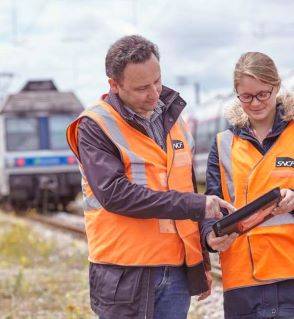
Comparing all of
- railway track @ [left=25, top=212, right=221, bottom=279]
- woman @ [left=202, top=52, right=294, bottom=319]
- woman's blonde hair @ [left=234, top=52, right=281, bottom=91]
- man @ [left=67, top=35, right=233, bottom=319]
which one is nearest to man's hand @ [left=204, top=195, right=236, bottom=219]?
man @ [left=67, top=35, right=233, bottom=319]

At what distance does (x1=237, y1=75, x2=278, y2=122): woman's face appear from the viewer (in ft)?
10.5

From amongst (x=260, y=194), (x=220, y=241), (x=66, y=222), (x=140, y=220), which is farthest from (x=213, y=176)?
(x=66, y=222)

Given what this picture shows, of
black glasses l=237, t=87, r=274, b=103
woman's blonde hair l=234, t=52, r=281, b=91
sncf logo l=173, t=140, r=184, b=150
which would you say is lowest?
sncf logo l=173, t=140, r=184, b=150

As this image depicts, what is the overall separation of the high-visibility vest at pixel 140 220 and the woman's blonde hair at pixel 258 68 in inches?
15.4

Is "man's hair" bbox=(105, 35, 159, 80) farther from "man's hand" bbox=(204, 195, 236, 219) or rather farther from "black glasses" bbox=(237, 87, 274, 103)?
"man's hand" bbox=(204, 195, 236, 219)

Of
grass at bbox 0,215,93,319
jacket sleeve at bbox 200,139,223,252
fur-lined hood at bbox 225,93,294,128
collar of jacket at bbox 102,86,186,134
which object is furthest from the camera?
grass at bbox 0,215,93,319

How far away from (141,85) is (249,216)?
0.63 meters

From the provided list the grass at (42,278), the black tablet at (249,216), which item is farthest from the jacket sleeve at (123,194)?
the grass at (42,278)

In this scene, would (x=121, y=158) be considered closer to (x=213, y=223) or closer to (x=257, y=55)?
(x=213, y=223)

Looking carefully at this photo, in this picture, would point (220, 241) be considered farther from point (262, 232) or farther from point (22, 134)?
point (22, 134)

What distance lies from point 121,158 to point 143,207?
0.22m

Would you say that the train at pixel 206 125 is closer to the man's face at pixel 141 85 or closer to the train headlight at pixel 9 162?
the train headlight at pixel 9 162

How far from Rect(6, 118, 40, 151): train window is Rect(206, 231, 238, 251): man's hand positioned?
17191mm

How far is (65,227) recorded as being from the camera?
1636cm
